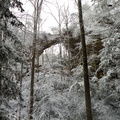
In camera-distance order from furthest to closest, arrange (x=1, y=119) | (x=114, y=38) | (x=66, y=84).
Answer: (x=66, y=84), (x=114, y=38), (x=1, y=119)

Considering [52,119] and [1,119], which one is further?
[52,119]

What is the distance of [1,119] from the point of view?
Answer: 3.24 meters

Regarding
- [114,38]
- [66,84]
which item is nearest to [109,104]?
[66,84]

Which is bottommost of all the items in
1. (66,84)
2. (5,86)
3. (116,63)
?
(66,84)

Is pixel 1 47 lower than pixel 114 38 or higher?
lower

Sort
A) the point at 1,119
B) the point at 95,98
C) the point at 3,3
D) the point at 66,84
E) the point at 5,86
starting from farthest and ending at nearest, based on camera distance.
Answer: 1. the point at 66,84
2. the point at 95,98
3. the point at 5,86
4. the point at 3,3
5. the point at 1,119

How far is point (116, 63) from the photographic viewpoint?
673 centimetres

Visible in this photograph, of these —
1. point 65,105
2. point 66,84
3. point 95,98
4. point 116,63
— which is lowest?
point 65,105

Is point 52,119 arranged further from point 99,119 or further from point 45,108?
point 99,119

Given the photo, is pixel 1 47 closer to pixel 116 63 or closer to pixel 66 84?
pixel 116 63

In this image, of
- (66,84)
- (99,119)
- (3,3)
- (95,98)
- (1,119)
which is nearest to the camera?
(1,119)

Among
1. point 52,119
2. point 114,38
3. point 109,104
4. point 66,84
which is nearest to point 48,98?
point 52,119

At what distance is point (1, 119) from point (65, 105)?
16.1 ft

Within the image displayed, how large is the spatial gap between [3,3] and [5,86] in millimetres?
2430
